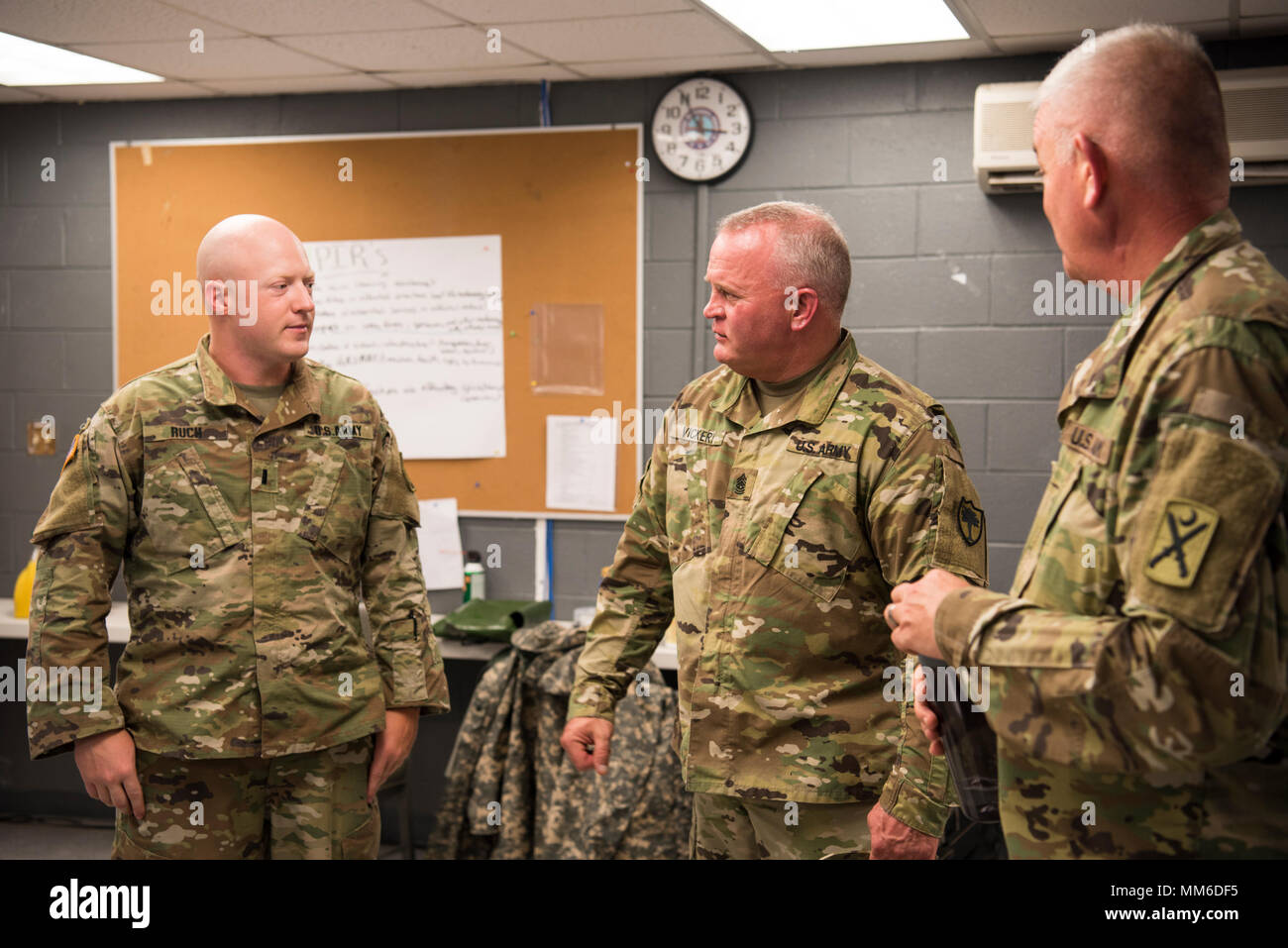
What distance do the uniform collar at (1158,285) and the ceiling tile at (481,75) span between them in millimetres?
2874

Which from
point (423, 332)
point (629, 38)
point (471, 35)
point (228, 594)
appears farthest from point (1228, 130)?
point (228, 594)

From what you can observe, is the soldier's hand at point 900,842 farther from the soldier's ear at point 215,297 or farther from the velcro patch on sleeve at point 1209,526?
the soldier's ear at point 215,297

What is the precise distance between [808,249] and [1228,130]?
1725mm

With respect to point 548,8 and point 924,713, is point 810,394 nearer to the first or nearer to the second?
point 924,713

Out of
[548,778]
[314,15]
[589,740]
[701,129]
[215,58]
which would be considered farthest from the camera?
[701,129]

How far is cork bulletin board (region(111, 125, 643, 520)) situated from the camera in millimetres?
4000

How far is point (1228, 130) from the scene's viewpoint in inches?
123

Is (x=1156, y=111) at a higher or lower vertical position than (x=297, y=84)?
lower

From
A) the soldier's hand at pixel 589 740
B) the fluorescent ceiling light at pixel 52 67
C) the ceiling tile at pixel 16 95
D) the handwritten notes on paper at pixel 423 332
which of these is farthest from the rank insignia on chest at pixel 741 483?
the ceiling tile at pixel 16 95

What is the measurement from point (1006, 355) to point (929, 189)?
→ 0.59m

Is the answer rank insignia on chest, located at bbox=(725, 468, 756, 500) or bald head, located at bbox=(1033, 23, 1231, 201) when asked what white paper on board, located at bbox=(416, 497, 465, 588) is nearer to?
rank insignia on chest, located at bbox=(725, 468, 756, 500)

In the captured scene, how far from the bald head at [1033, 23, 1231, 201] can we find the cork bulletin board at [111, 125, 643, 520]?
9.05ft

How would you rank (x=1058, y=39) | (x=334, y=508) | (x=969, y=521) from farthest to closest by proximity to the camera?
(x=1058, y=39) → (x=334, y=508) → (x=969, y=521)

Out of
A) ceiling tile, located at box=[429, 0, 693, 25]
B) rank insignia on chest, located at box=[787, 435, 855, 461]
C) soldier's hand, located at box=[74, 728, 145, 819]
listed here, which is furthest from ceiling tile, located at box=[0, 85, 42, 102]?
rank insignia on chest, located at box=[787, 435, 855, 461]
